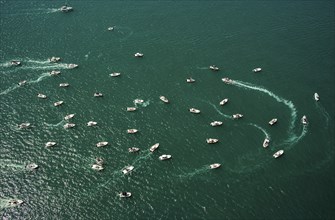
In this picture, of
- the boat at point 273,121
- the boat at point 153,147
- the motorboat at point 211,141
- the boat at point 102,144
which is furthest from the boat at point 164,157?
the boat at point 273,121

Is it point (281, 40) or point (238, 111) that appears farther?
point (281, 40)

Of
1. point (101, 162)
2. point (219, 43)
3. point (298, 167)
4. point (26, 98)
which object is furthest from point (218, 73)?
point (26, 98)

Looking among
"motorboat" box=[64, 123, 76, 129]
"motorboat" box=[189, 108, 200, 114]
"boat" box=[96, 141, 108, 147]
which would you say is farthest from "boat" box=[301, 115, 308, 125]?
"motorboat" box=[64, 123, 76, 129]

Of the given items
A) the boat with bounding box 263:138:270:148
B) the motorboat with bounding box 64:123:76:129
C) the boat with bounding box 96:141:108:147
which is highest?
the motorboat with bounding box 64:123:76:129

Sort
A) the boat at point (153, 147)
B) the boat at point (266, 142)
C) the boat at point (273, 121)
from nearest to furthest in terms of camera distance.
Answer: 1. the boat at point (153, 147)
2. the boat at point (266, 142)
3. the boat at point (273, 121)

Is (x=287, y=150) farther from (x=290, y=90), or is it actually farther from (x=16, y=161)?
(x=16, y=161)

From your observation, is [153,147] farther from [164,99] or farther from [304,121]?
[304,121]

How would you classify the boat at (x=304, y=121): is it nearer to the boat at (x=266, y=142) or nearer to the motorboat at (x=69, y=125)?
the boat at (x=266, y=142)

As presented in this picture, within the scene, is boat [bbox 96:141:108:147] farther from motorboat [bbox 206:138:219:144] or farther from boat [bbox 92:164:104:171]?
motorboat [bbox 206:138:219:144]
